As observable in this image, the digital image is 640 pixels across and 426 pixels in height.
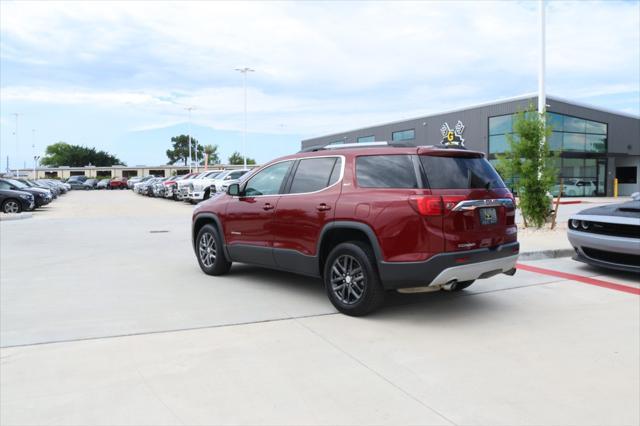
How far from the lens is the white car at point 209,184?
26.0 meters

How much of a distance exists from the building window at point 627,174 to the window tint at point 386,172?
151ft

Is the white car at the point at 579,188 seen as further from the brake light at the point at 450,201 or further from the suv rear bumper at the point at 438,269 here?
the brake light at the point at 450,201

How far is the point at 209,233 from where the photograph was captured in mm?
7988

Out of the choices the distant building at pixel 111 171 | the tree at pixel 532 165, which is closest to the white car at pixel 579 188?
the tree at pixel 532 165

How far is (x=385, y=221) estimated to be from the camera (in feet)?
17.7

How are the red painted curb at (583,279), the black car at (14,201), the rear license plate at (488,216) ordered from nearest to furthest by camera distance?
1. the rear license plate at (488,216)
2. the red painted curb at (583,279)
3. the black car at (14,201)

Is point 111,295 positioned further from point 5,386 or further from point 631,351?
point 631,351

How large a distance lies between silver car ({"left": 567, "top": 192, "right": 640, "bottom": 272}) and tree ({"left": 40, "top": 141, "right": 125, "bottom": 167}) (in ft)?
442

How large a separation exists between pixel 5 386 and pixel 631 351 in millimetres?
5165

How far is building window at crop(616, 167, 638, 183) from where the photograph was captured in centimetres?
4434

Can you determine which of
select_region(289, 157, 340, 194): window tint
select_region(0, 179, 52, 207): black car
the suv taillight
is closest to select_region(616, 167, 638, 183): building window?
select_region(0, 179, 52, 207): black car

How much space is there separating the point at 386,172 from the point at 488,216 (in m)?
1.18

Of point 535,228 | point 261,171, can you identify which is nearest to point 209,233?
point 261,171

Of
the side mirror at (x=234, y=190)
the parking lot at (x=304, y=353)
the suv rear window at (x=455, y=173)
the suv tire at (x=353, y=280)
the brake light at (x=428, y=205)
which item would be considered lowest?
the parking lot at (x=304, y=353)
